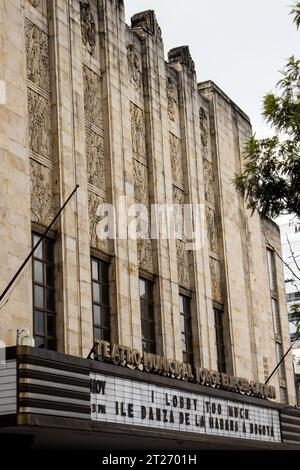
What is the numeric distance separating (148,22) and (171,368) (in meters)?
12.1

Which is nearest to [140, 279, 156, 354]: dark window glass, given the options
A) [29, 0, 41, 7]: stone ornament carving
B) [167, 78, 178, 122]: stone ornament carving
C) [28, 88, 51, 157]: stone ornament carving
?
[28, 88, 51, 157]: stone ornament carving

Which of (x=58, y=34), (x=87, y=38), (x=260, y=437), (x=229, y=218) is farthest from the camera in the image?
(x=229, y=218)

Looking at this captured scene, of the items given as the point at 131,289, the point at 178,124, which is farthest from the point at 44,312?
the point at 178,124

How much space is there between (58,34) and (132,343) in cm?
844

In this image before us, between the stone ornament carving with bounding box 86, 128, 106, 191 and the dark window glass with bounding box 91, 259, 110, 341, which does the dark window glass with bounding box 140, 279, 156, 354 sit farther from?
the stone ornament carving with bounding box 86, 128, 106, 191

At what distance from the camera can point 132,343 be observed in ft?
80.8

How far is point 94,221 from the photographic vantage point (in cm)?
2427

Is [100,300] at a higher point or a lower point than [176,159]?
lower

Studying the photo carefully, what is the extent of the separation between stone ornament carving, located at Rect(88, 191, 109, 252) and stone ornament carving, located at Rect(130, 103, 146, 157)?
3271mm

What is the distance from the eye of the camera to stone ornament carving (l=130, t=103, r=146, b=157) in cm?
2748

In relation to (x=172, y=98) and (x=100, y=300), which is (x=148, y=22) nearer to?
(x=172, y=98)

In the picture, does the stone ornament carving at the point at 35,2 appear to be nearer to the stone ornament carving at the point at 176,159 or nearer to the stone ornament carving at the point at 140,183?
the stone ornament carving at the point at 140,183

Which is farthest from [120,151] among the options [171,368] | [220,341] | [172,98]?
[220,341]
